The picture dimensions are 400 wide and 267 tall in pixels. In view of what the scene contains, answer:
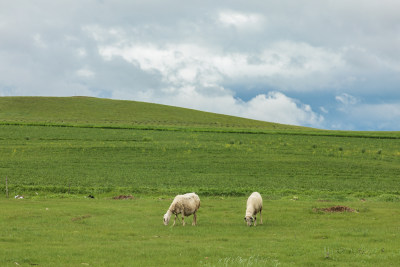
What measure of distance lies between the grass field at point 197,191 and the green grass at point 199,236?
6cm

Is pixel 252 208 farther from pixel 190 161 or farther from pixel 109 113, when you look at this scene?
pixel 109 113

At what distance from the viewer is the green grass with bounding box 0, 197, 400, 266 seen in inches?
609

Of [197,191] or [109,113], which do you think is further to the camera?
[109,113]

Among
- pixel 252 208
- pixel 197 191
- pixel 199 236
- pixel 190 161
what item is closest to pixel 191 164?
pixel 190 161

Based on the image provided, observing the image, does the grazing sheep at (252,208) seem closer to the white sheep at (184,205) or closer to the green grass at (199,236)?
the green grass at (199,236)

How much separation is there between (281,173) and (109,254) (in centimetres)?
3727

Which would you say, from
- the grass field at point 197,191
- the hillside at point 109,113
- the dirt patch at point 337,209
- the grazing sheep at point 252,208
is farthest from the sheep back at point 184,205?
the hillside at point 109,113

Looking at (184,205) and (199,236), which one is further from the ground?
(184,205)

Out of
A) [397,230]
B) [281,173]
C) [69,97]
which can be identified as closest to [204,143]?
[281,173]

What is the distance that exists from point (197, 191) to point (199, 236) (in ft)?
63.0

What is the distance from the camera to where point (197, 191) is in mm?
40031

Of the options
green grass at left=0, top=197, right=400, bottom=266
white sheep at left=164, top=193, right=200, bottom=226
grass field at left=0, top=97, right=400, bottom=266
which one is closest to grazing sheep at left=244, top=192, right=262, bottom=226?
green grass at left=0, top=197, right=400, bottom=266

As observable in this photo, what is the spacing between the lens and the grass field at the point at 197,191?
1659 cm

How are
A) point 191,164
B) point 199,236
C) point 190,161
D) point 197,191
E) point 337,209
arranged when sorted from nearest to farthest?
1. point 199,236
2. point 337,209
3. point 197,191
4. point 191,164
5. point 190,161
